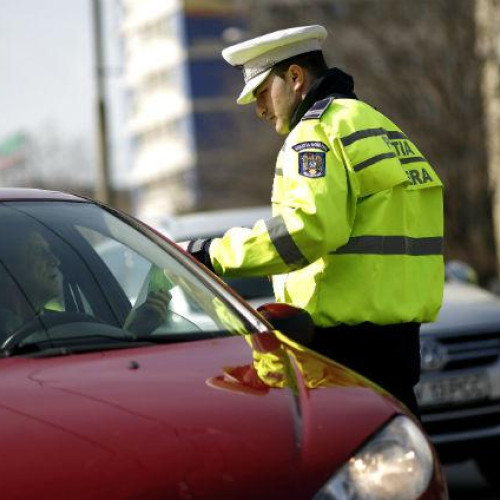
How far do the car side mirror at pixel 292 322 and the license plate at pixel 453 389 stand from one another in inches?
155

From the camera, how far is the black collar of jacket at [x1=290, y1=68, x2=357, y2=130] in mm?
5125

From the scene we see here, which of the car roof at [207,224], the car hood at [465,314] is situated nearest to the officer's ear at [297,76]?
the car hood at [465,314]

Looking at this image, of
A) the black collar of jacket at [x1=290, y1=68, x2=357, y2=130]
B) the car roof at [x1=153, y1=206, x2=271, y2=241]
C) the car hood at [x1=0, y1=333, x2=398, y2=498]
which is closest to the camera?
the car hood at [x1=0, y1=333, x2=398, y2=498]

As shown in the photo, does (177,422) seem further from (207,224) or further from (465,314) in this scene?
(207,224)

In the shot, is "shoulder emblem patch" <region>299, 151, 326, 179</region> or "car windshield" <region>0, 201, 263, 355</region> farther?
"shoulder emblem patch" <region>299, 151, 326, 179</region>

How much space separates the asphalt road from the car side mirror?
4.45 metres

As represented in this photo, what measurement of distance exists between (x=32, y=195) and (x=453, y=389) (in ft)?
13.9

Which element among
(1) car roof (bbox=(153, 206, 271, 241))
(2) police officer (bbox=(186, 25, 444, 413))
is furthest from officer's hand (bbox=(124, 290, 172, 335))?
(1) car roof (bbox=(153, 206, 271, 241))

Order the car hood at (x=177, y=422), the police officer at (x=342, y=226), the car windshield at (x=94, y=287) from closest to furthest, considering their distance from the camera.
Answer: the car hood at (x=177, y=422)
the car windshield at (x=94, y=287)
the police officer at (x=342, y=226)

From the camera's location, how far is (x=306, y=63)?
5180 millimetres

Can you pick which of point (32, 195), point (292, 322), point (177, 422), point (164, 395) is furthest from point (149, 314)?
point (177, 422)

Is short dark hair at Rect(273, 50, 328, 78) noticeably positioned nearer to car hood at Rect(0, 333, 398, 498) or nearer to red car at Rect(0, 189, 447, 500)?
red car at Rect(0, 189, 447, 500)

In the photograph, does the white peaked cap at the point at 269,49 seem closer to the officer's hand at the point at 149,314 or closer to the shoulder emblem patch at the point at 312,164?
the shoulder emblem patch at the point at 312,164

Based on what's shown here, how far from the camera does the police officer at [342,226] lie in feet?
16.0
